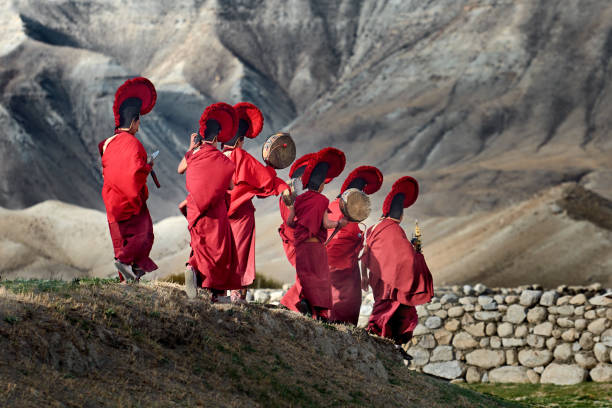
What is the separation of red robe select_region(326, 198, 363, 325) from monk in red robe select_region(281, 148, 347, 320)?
2.89ft

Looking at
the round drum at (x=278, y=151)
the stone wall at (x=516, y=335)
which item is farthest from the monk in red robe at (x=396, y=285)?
the stone wall at (x=516, y=335)

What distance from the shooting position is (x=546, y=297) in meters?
16.6

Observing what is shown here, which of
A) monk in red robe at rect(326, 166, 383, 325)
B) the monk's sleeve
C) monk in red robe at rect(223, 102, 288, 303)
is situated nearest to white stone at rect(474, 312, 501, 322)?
monk in red robe at rect(326, 166, 383, 325)

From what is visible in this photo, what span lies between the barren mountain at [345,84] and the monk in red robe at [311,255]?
40696 millimetres

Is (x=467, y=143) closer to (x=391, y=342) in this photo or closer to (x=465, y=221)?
(x=465, y=221)

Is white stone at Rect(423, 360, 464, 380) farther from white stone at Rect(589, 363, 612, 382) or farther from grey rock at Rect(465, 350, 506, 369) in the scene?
white stone at Rect(589, 363, 612, 382)

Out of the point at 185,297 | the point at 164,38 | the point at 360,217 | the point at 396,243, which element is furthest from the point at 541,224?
the point at 164,38

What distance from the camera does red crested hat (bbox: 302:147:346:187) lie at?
11492 mm

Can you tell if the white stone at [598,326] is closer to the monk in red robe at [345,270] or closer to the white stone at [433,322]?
the white stone at [433,322]

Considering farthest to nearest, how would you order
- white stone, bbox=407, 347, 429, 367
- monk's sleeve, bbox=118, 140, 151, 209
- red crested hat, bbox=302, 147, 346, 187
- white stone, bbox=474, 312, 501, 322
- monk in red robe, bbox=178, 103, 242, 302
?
white stone, bbox=407, 347, 429, 367
white stone, bbox=474, 312, 501, 322
red crested hat, bbox=302, 147, 346, 187
monk's sleeve, bbox=118, 140, 151, 209
monk in red robe, bbox=178, 103, 242, 302

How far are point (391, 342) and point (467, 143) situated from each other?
6174cm

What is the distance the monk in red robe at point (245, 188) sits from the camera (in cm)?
1002

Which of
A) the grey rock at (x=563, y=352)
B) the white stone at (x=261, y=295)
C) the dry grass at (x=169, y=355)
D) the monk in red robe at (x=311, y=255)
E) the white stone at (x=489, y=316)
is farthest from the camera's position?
the white stone at (x=261, y=295)

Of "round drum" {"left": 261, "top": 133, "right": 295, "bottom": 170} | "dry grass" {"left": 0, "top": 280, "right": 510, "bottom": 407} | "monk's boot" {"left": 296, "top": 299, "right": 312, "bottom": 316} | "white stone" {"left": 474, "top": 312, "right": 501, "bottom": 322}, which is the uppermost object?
"white stone" {"left": 474, "top": 312, "right": 501, "bottom": 322}
